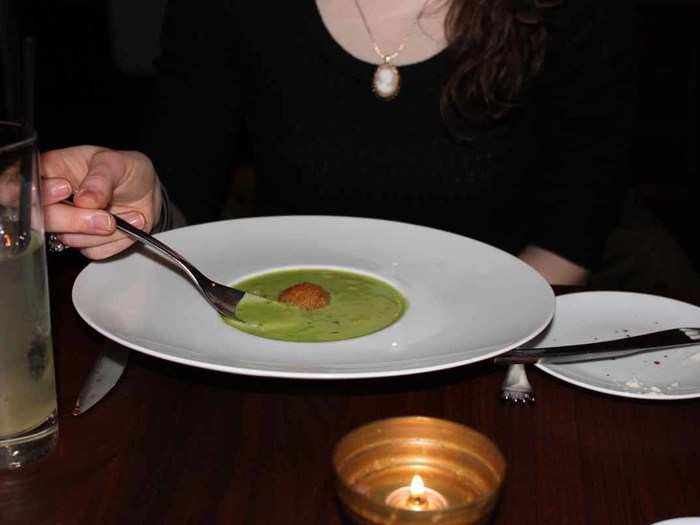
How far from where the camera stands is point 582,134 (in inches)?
69.2

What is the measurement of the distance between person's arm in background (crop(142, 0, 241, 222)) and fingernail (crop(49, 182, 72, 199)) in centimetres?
75

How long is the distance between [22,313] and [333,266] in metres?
0.49

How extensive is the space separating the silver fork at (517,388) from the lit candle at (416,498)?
268mm

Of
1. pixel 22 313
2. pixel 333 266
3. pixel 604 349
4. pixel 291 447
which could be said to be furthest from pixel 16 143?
pixel 604 349

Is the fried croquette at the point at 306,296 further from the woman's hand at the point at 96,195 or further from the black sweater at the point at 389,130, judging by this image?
the black sweater at the point at 389,130

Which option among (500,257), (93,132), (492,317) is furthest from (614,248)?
(93,132)

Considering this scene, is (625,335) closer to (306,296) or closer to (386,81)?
(306,296)

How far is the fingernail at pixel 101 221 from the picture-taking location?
1043 mm

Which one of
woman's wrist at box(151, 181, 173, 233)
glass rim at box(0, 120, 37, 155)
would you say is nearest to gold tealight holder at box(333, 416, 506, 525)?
glass rim at box(0, 120, 37, 155)

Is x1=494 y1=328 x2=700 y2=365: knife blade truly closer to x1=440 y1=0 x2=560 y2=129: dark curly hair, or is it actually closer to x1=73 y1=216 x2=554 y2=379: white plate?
x1=73 y1=216 x2=554 y2=379: white plate

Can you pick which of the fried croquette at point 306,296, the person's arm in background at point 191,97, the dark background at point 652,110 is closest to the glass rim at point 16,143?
the fried croquette at point 306,296

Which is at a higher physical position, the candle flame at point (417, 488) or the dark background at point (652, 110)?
the candle flame at point (417, 488)

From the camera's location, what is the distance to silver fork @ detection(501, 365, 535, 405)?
982 millimetres

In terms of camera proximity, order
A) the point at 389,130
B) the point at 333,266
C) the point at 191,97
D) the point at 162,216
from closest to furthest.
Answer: the point at 333,266 < the point at 162,216 < the point at 389,130 < the point at 191,97
